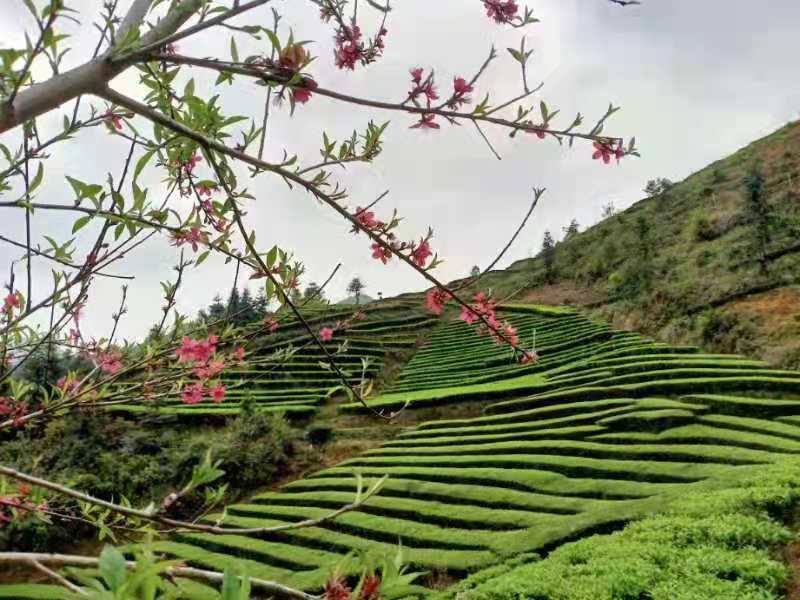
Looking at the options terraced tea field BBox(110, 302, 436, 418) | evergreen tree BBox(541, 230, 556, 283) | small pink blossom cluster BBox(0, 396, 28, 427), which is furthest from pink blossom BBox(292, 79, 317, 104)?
evergreen tree BBox(541, 230, 556, 283)

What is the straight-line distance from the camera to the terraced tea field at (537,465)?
350 inches

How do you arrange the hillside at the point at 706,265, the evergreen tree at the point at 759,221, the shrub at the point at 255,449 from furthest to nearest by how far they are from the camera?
the evergreen tree at the point at 759,221, the hillside at the point at 706,265, the shrub at the point at 255,449

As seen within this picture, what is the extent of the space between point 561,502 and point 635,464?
1849 mm

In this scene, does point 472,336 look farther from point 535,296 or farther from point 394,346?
point 535,296

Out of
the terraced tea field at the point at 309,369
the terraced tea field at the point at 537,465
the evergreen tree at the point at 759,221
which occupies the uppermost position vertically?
the evergreen tree at the point at 759,221

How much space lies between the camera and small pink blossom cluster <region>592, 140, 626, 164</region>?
1543 mm

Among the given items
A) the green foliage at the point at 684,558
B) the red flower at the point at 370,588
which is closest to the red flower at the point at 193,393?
the red flower at the point at 370,588

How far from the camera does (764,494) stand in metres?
7.45

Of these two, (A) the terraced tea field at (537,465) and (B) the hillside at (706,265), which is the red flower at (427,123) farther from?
(B) the hillside at (706,265)

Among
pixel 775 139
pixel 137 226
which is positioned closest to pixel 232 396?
pixel 137 226

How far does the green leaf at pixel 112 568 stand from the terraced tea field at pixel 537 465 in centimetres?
721

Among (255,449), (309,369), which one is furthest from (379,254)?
(309,369)

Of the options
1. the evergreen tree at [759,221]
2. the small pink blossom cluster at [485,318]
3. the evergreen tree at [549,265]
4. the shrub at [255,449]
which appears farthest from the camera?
the evergreen tree at [549,265]

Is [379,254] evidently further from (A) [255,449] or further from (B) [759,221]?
(B) [759,221]
